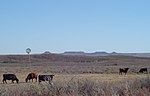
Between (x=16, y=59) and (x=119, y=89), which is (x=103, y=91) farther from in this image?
(x=16, y=59)

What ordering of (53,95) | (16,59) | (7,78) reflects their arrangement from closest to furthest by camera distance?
(53,95) → (7,78) → (16,59)

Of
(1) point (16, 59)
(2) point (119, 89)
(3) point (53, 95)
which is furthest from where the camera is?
(1) point (16, 59)

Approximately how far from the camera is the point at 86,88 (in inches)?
628

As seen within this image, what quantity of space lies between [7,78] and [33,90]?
2537 centimetres

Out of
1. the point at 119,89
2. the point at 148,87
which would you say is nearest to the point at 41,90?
the point at 119,89

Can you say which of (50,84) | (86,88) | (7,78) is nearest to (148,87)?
(86,88)

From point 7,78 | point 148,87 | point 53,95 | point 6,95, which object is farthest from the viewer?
point 7,78

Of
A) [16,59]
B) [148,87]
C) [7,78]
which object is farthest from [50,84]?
[16,59]

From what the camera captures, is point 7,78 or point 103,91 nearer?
point 103,91

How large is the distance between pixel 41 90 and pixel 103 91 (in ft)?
8.17

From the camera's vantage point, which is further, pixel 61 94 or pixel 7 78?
pixel 7 78

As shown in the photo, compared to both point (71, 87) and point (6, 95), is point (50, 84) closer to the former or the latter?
point (71, 87)

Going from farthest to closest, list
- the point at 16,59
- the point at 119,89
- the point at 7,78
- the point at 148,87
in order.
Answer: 1. the point at 16,59
2. the point at 7,78
3. the point at 148,87
4. the point at 119,89

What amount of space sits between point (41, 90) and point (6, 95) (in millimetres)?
1764
